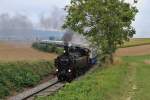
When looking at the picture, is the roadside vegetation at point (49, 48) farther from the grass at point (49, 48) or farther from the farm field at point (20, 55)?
the farm field at point (20, 55)

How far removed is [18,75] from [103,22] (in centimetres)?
2220

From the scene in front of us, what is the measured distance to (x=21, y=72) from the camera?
36406 millimetres

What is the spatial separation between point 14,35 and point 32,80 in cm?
5617

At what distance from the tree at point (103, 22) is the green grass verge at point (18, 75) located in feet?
43.9

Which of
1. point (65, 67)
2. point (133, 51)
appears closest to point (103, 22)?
point (65, 67)

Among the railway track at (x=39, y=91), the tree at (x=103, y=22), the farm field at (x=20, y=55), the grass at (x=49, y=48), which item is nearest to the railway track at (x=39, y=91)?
the railway track at (x=39, y=91)

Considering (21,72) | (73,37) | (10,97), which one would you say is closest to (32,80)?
(21,72)

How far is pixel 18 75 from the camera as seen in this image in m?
34.8

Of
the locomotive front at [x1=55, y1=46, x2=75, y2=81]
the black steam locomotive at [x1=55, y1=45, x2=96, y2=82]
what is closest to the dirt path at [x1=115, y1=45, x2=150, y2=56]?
the black steam locomotive at [x1=55, y1=45, x2=96, y2=82]

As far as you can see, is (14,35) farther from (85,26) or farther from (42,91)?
(42,91)

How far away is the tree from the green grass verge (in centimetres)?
1339

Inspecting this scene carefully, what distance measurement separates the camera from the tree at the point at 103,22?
55469 millimetres

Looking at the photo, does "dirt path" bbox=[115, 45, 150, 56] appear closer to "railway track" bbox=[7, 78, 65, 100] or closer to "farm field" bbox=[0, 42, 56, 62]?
"farm field" bbox=[0, 42, 56, 62]

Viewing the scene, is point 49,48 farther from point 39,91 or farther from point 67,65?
point 39,91
